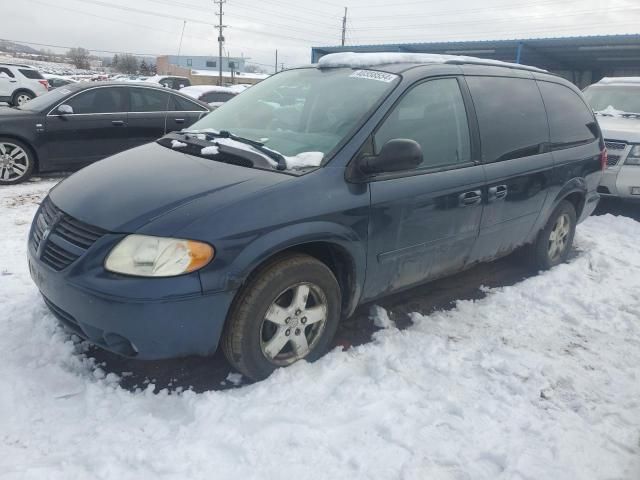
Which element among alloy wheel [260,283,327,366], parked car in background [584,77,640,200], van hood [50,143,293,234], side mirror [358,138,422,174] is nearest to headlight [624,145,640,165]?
parked car in background [584,77,640,200]

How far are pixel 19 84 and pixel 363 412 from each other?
68.2 ft

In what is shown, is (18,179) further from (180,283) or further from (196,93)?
(196,93)

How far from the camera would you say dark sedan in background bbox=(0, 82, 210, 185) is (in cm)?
680

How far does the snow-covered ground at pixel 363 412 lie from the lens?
2.21 meters

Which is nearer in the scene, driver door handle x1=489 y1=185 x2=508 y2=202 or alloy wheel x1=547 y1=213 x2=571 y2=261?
driver door handle x1=489 y1=185 x2=508 y2=202

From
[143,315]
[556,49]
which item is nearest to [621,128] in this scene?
[143,315]

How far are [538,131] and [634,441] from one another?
8.26 ft

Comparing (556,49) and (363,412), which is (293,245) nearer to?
(363,412)

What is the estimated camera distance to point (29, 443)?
225 cm

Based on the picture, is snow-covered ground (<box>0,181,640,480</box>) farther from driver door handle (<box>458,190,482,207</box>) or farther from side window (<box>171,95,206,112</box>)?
side window (<box>171,95,206,112</box>)

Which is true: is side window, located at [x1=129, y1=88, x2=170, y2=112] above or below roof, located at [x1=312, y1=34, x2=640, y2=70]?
below

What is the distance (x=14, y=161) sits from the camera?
6.82m

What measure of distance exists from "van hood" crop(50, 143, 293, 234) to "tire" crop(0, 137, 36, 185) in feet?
14.9

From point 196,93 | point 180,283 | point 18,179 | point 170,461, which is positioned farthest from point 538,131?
point 196,93
